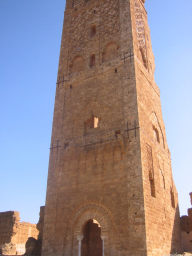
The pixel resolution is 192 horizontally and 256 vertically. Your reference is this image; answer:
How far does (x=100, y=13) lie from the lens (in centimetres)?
1777

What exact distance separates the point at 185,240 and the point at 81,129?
823 cm

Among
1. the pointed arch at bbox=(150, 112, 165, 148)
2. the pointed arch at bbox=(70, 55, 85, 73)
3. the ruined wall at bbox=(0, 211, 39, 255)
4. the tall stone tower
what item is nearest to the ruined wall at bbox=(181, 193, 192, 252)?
the tall stone tower

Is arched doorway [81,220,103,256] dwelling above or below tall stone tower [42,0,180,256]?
below

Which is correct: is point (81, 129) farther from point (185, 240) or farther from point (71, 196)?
point (185, 240)

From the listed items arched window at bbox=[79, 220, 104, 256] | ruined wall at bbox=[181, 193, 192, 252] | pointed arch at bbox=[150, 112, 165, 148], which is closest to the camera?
arched window at bbox=[79, 220, 104, 256]

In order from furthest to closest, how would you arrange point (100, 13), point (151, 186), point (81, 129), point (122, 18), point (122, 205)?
1. point (100, 13)
2. point (122, 18)
3. point (81, 129)
4. point (151, 186)
5. point (122, 205)

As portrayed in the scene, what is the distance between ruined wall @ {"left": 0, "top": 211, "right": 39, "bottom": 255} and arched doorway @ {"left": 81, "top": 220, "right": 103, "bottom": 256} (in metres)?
5.63

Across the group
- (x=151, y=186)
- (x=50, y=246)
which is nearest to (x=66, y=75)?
(x=151, y=186)

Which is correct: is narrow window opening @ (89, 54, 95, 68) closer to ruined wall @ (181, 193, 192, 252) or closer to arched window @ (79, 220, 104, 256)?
arched window @ (79, 220, 104, 256)

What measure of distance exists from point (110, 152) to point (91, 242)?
4.61m

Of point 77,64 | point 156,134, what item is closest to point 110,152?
point 156,134

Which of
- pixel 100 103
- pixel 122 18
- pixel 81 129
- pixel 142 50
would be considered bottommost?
pixel 81 129

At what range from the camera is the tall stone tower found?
35.8ft

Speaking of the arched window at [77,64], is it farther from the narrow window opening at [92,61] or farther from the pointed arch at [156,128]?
the pointed arch at [156,128]
